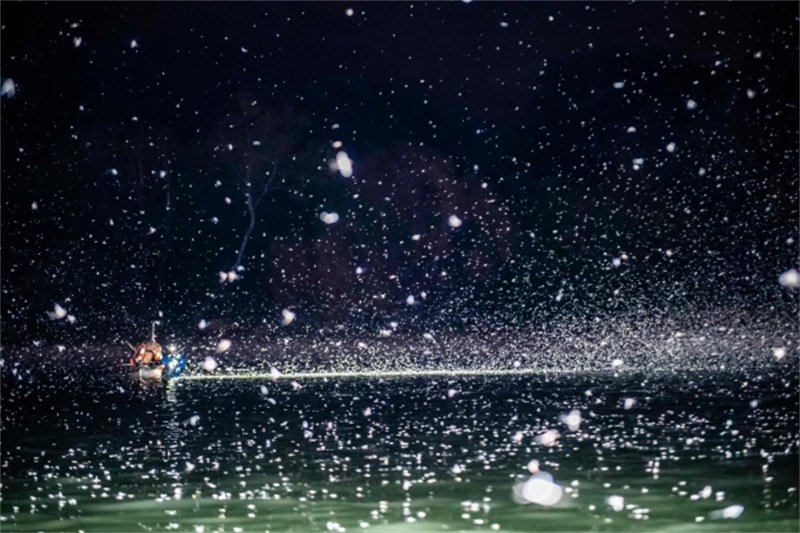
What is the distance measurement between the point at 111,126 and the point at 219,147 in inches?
143

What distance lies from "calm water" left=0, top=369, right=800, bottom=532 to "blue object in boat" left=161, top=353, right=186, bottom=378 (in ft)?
19.8

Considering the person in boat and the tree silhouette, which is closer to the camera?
the person in boat

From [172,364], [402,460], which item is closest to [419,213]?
[172,364]

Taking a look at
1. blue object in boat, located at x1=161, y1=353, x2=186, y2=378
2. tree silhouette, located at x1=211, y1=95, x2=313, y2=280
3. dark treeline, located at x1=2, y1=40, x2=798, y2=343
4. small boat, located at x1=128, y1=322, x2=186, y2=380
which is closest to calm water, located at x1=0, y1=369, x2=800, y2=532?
small boat, located at x1=128, y1=322, x2=186, y2=380

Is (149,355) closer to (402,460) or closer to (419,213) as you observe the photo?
(402,460)

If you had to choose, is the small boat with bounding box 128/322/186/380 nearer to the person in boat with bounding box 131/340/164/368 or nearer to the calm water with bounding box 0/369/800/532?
the person in boat with bounding box 131/340/164/368

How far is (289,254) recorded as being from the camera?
1855 inches

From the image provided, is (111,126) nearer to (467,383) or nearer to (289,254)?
(289,254)

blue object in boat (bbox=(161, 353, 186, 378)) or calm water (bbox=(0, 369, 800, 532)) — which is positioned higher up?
blue object in boat (bbox=(161, 353, 186, 378))

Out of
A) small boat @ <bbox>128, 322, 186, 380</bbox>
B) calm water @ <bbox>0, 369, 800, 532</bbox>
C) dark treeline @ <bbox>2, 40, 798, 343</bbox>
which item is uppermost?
dark treeline @ <bbox>2, 40, 798, 343</bbox>

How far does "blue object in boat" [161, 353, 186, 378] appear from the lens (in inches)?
1094

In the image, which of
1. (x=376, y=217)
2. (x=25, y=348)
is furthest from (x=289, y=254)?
(x=25, y=348)

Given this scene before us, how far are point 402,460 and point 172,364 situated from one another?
16430 millimetres

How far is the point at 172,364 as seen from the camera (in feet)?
92.6
